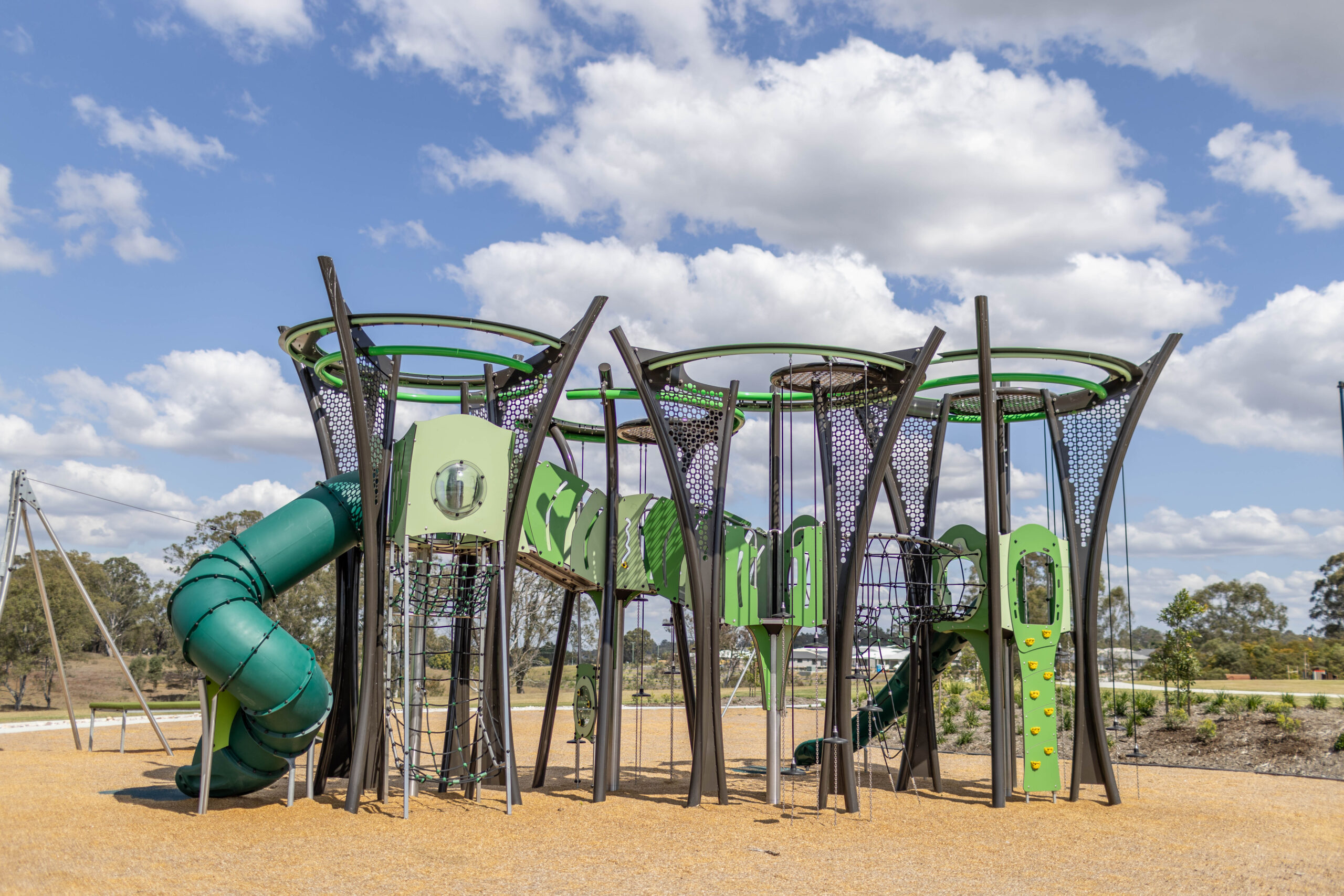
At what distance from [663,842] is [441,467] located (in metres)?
4.99

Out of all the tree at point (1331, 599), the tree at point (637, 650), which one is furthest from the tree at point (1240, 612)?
the tree at point (637, 650)

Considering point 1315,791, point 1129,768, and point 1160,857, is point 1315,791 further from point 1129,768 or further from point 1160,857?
point 1160,857

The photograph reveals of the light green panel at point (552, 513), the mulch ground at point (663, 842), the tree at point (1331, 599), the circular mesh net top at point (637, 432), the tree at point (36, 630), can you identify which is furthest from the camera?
the tree at point (1331, 599)

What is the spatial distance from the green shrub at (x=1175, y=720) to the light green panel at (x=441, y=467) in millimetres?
14999

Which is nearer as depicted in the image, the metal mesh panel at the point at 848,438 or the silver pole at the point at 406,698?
the silver pole at the point at 406,698

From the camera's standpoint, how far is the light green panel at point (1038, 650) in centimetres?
1327

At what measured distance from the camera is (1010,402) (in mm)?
15508

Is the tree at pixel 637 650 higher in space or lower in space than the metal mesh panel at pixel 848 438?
lower

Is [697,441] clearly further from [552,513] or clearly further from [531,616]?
[531,616]

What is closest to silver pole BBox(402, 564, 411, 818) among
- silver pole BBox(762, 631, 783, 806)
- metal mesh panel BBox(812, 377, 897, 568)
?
silver pole BBox(762, 631, 783, 806)

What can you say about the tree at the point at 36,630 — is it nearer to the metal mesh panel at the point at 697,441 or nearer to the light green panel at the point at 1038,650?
the metal mesh panel at the point at 697,441

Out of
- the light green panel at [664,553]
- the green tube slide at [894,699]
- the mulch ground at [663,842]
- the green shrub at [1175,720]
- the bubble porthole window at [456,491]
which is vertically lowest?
the mulch ground at [663,842]

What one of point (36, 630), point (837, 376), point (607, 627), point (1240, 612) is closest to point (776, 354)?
point (837, 376)

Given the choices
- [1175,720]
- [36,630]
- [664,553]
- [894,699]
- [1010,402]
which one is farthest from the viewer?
[36,630]
